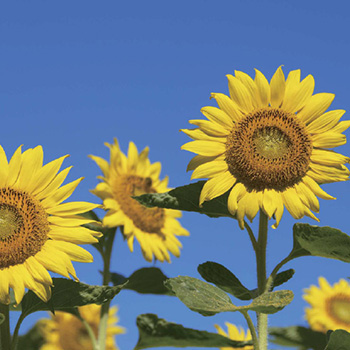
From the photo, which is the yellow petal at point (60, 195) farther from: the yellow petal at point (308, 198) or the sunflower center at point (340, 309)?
the sunflower center at point (340, 309)

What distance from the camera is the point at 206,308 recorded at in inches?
137

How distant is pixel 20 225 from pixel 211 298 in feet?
4.53

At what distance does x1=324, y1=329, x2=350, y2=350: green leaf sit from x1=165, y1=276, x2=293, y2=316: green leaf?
56 cm

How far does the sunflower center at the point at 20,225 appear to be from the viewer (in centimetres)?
405

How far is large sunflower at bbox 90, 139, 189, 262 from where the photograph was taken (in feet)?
22.0

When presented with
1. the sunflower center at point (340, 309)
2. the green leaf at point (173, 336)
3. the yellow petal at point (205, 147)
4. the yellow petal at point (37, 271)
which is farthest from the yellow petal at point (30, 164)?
the sunflower center at point (340, 309)

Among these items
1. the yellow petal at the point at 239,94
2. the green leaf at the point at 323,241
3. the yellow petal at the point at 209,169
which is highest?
the yellow petal at the point at 239,94

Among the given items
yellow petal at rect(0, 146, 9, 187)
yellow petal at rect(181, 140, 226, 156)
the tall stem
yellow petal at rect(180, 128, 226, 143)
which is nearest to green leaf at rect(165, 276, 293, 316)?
the tall stem

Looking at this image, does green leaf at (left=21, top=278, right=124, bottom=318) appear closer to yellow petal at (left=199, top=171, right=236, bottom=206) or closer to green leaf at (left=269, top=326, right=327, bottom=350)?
yellow petal at (left=199, top=171, right=236, bottom=206)

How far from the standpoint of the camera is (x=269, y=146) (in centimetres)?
454

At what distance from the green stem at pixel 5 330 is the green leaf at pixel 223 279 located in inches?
50.8

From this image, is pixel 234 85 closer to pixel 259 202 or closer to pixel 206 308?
pixel 259 202

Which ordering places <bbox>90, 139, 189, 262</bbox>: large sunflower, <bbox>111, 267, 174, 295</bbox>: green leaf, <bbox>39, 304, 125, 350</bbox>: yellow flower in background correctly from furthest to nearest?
1. <bbox>90, 139, 189, 262</bbox>: large sunflower
2. <bbox>39, 304, 125, 350</bbox>: yellow flower in background
3. <bbox>111, 267, 174, 295</bbox>: green leaf

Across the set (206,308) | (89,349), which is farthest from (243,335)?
(206,308)
